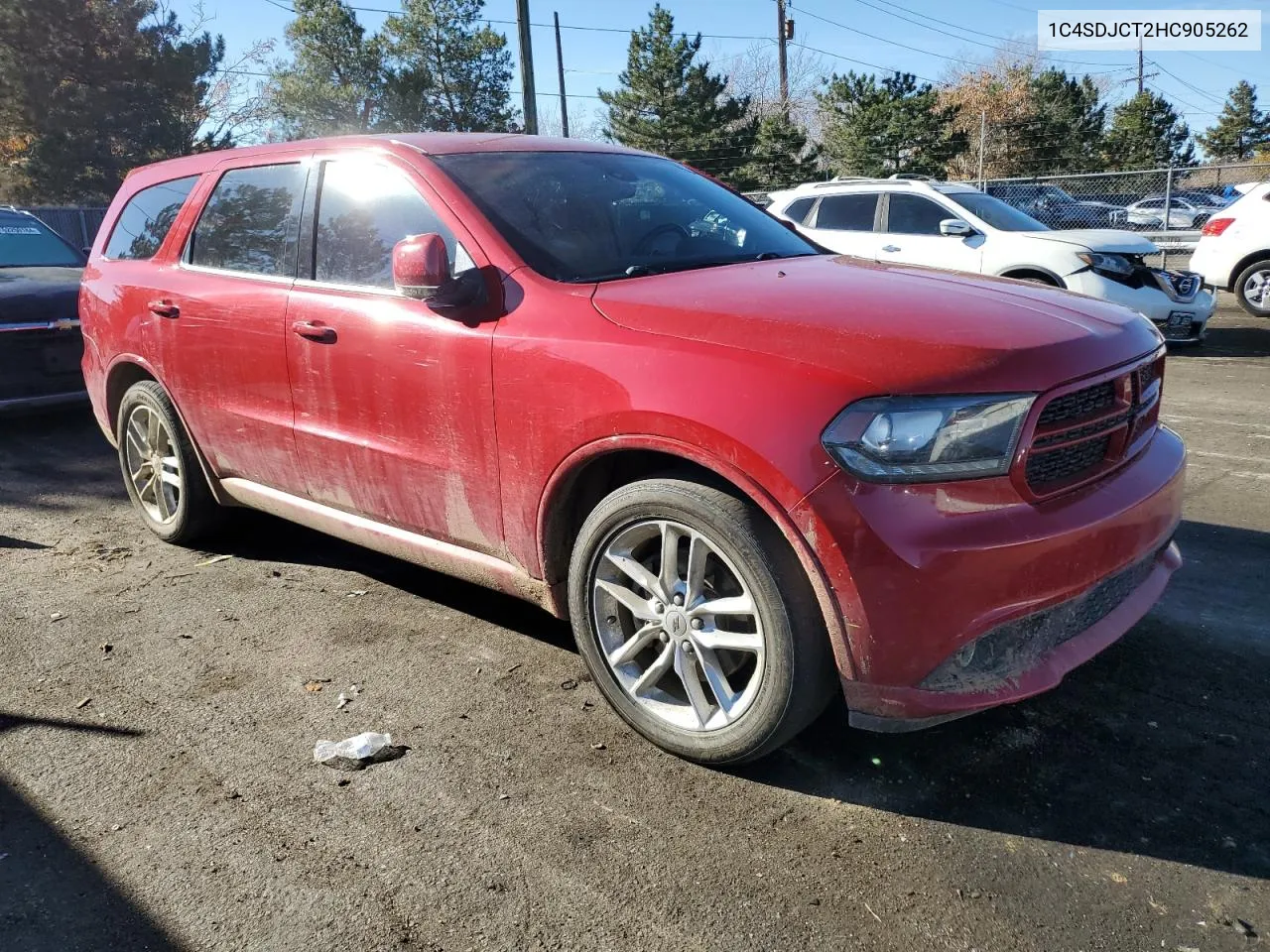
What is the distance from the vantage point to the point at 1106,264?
9.83 meters

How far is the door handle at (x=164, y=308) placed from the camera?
4371 mm

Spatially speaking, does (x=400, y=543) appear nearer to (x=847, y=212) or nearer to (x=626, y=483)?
(x=626, y=483)

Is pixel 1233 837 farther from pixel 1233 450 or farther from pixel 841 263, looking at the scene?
pixel 1233 450

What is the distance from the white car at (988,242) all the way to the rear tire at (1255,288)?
1.95 meters

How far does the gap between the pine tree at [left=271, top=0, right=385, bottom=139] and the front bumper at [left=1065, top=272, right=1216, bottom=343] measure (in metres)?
37.0

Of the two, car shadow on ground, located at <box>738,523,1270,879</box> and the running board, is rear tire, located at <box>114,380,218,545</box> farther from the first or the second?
car shadow on ground, located at <box>738,523,1270,879</box>

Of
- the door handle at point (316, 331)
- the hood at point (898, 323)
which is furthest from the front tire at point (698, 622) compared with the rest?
the door handle at point (316, 331)

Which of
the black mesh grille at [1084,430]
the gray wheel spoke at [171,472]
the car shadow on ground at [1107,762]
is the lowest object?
the car shadow on ground at [1107,762]

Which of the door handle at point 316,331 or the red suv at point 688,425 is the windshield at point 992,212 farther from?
the door handle at point 316,331

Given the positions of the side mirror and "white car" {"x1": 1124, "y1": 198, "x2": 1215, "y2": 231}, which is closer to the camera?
the side mirror

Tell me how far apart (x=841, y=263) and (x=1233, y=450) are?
3.96 meters

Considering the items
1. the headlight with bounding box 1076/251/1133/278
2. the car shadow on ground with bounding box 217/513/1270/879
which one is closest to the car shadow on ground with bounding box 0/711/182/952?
the car shadow on ground with bounding box 217/513/1270/879

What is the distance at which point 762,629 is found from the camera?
256 cm

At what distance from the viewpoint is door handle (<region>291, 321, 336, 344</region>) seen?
3.59m
